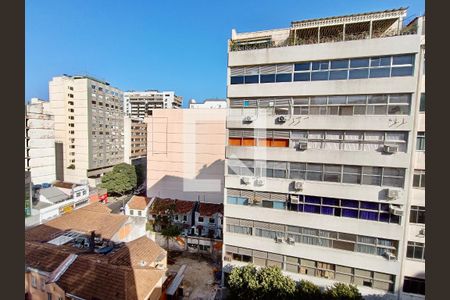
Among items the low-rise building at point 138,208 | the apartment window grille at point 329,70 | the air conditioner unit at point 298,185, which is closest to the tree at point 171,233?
the low-rise building at point 138,208

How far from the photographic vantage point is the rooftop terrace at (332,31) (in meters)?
8.93

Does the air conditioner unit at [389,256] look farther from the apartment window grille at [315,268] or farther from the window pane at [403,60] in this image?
the window pane at [403,60]

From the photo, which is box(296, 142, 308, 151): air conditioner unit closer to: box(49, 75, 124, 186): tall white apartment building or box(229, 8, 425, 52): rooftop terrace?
box(229, 8, 425, 52): rooftop terrace

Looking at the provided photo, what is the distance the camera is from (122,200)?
30125 millimetres

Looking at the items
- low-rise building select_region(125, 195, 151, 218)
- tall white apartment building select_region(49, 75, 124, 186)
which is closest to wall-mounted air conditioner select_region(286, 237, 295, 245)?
low-rise building select_region(125, 195, 151, 218)

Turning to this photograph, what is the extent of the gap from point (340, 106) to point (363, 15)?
386cm

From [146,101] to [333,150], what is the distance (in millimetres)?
62849

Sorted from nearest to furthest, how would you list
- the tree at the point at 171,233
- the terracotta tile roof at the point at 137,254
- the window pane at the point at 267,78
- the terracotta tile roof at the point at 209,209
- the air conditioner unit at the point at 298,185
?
the air conditioner unit at the point at 298,185
the window pane at the point at 267,78
the terracotta tile roof at the point at 137,254
the tree at the point at 171,233
the terracotta tile roof at the point at 209,209

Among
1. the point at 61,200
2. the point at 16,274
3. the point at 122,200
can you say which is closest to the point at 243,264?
the point at 16,274

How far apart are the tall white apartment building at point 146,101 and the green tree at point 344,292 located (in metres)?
60.4

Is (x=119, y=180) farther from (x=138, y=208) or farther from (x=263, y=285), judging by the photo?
(x=263, y=285)

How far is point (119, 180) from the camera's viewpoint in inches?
1184

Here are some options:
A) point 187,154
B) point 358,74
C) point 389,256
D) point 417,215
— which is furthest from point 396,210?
point 187,154

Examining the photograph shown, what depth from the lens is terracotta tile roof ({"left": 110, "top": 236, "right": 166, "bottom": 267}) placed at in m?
11.5
